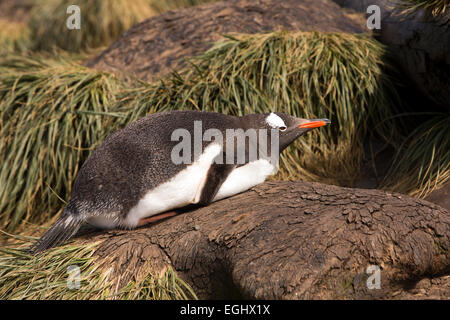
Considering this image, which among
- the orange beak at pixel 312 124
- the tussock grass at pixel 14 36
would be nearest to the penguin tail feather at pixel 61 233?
the orange beak at pixel 312 124

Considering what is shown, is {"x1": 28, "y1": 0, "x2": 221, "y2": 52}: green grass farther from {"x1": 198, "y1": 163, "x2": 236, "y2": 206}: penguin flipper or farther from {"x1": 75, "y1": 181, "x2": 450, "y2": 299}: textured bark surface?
{"x1": 75, "y1": 181, "x2": 450, "y2": 299}: textured bark surface

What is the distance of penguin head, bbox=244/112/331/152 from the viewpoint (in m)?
3.22

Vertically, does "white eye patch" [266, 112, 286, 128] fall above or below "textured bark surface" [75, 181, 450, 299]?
above

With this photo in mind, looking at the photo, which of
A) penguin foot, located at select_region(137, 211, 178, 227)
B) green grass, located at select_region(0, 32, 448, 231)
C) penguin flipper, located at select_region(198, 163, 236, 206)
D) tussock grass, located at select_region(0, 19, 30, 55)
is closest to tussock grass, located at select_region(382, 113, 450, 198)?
green grass, located at select_region(0, 32, 448, 231)

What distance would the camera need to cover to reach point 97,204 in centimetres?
295

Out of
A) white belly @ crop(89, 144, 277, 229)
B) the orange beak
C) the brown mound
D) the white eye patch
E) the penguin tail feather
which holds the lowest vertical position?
the penguin tail feather

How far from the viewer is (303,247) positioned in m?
2.51

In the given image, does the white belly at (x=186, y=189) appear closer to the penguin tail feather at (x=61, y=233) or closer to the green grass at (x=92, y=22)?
the penguin tail feather at (x=61, y=233)

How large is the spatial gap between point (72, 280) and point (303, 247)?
1.29 metres

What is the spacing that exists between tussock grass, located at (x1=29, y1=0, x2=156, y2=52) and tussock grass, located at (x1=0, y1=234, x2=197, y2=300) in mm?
4652

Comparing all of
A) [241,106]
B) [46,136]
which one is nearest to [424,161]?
[241,106]
